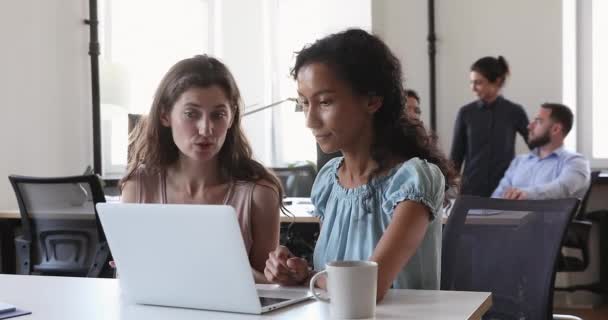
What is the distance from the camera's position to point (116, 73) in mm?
4602

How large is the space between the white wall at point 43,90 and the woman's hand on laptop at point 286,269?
2.95 m

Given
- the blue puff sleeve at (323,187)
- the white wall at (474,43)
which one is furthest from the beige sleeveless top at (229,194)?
the white wall at (474,43)

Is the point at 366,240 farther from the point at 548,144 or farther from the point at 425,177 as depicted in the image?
the point at 548,144

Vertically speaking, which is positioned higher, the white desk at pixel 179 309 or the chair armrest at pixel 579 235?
the white desk at pixel 179 309

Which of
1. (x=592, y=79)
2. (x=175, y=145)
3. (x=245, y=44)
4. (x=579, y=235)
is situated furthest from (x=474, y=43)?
(x=175, y=145)

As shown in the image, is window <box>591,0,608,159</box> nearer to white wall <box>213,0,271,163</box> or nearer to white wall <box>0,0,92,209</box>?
white wall <box>213,0,271,163</box>

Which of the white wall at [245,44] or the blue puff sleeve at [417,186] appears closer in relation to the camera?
the blue puff sleeve at [417,186]

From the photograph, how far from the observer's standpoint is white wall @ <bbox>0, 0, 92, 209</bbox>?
13.2ft

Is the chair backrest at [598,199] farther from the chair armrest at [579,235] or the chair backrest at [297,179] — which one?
the chair backrest at [297,179]

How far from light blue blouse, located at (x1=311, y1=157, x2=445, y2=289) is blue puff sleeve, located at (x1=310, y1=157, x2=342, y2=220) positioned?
2cm

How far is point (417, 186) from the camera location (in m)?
1.34

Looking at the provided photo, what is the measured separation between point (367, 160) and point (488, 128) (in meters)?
3.19

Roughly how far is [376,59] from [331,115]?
166 mm

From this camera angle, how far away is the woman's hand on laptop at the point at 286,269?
138cm
